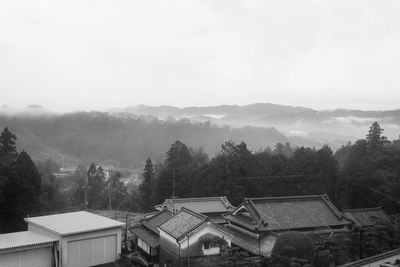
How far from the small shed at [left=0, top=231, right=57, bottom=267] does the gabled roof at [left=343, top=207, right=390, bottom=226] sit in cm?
1803

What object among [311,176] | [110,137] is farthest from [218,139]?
[311,176]

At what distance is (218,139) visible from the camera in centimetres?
12962

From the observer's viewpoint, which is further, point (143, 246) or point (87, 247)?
point (143, 246)

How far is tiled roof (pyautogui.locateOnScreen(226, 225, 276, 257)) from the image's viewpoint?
21400mm

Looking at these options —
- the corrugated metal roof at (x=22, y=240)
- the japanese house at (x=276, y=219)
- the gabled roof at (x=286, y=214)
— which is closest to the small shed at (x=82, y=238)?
the corrugated metal roof at (x=22, y=240)

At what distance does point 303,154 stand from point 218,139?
89.0m

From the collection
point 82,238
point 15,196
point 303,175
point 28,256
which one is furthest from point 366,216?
point 15,196

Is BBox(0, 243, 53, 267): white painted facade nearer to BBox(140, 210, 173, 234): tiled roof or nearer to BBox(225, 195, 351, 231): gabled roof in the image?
BBox(140, 210, 173, 234): tiled roof

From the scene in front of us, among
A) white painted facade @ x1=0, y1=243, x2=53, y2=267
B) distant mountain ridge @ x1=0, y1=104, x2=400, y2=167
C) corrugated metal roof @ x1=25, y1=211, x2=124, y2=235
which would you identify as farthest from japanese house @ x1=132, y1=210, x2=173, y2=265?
distant mountain ridge @ x1=0, y1=104, x2=400, y2=167

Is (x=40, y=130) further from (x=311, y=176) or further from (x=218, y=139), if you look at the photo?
(x=311, y=176)

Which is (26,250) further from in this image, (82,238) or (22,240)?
(82,238)

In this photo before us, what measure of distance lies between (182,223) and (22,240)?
309 inches

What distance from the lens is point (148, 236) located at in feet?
81.1

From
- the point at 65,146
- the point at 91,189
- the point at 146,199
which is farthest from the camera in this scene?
the point at 65,146
